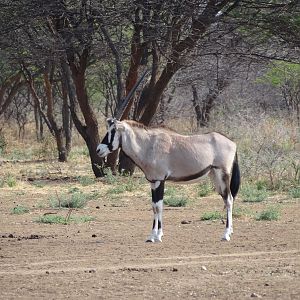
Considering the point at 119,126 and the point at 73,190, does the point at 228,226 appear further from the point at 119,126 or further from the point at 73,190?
the point at 73,190

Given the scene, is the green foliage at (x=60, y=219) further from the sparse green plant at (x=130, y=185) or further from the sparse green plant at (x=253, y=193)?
the sparse green plant at (x=130, y=185)

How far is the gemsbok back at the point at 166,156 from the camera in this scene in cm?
1002

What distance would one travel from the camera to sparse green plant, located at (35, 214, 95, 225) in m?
12.0

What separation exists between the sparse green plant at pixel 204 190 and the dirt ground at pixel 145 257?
184 centimetres

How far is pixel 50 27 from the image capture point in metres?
19.5

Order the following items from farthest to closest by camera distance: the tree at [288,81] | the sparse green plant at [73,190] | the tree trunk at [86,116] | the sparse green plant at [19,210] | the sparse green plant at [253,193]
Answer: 1. the tree at [288,81]
2. the tree trunk at [86,116]
3. the sparse green plant at [73,190]
4. the sparse green plant at [253,193]
5. the sparse green plant at [19,210]

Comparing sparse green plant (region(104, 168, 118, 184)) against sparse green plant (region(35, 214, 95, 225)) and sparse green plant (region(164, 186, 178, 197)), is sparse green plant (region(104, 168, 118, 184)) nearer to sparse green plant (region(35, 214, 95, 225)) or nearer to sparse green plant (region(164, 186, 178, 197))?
sparse green plant (region(164, 186, 178, 197))

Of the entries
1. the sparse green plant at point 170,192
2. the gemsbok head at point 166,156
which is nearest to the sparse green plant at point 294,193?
the sparse green plant at point 170,192

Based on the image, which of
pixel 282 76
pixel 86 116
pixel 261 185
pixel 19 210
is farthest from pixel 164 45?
pixel 282 76

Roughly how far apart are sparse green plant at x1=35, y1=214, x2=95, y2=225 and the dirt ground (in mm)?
157

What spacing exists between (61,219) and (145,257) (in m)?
3.44

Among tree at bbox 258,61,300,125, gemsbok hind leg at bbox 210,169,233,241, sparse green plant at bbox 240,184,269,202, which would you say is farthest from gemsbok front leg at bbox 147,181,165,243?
tree at bbox 258,61,300,125

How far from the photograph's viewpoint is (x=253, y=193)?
15266 millimetres

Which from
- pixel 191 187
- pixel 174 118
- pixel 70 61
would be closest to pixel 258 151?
pixel 191 187
